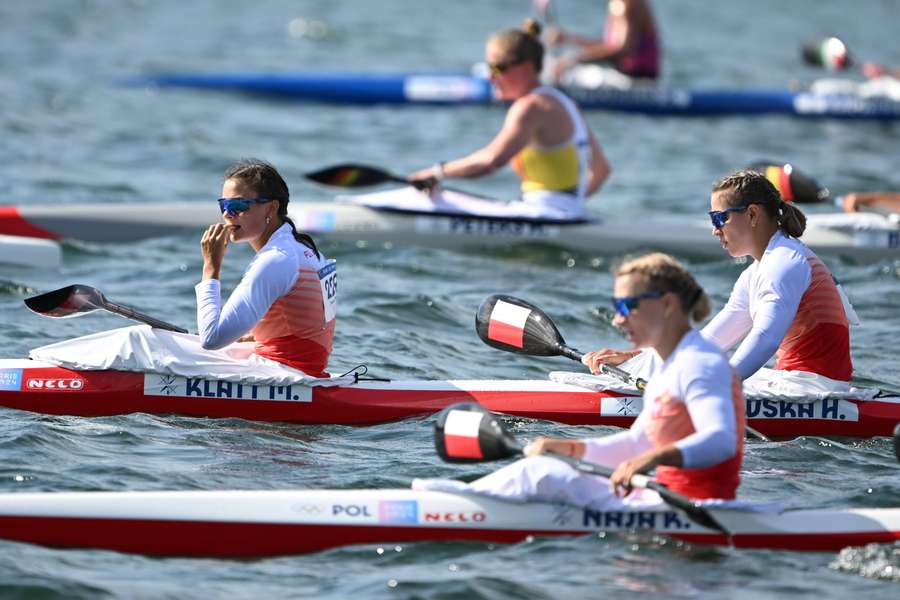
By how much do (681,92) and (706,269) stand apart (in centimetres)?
708

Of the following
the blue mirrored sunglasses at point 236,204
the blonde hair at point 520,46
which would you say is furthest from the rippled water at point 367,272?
the blonde hair at point 520,46

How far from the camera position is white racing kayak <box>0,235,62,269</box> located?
34.8ft

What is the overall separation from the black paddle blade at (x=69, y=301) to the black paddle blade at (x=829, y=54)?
1083 cm

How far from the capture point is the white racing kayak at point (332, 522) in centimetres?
568

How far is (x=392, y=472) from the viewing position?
680cm

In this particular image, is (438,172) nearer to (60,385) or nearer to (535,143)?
(535,143)

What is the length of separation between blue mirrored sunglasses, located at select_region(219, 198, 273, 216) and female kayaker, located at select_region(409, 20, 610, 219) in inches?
159

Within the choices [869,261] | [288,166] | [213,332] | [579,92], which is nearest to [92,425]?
[213,332]

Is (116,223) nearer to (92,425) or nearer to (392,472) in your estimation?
(92,425)

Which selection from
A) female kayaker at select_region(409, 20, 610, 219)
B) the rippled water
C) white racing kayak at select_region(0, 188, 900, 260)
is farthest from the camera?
white racing kayak at select_region(0, 188, 900, 260)

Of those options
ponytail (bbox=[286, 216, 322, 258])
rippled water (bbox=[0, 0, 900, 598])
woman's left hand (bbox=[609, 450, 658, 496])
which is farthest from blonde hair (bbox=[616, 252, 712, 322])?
ponytail (bbox=[286, 216, 322, 258])

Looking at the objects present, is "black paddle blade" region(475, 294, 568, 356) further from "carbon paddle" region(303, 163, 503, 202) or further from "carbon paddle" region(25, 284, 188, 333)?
"carbon paddle" region(303, 163, 503, 202)

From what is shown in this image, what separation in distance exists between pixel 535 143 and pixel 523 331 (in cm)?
373

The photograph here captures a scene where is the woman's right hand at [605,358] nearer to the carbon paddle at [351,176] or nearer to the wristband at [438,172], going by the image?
the wristband at [438,172]
